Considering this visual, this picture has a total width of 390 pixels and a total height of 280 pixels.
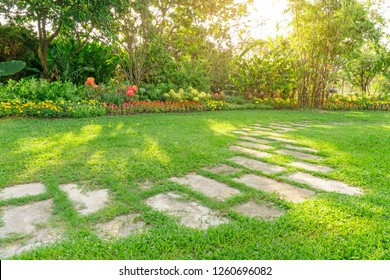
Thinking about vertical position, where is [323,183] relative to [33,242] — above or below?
above

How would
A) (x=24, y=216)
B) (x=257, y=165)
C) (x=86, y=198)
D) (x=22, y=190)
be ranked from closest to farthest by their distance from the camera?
1. (x=24, y=216)
2. (x=86, y=198)
3. (x=22, y=190)
4. (x=257, y=165)

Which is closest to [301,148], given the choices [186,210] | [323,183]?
[323,183]

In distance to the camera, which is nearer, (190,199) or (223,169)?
(190,199)

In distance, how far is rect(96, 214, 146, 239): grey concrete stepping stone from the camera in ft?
5.18

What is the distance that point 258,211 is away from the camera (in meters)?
1.86

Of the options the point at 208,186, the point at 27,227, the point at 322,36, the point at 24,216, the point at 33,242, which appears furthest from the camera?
the point at 322,36

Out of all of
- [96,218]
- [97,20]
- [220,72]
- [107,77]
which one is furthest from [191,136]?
[220,72]

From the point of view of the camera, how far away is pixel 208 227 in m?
1.64

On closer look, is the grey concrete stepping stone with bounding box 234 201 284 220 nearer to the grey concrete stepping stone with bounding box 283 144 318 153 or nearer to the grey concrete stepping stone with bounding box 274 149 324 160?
the grey concrete stepping stone with bounding box 274 149 324 160

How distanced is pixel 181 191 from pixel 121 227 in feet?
2.05

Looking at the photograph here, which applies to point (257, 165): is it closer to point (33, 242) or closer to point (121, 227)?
point (121, 227)
